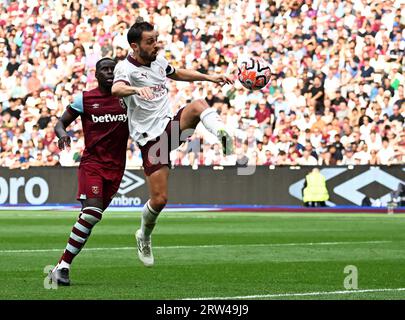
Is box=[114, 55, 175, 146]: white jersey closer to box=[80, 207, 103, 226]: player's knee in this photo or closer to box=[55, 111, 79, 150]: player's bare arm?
box=[55, 111, 79, 150]: player's bare arm

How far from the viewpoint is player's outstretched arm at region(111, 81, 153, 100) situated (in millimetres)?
10820

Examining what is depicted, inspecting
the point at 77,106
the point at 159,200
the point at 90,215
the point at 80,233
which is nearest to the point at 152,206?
the point at 159,200

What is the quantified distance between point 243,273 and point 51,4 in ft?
91.5

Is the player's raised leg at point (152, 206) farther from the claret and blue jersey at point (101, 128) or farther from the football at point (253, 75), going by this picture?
the football at point (253, 75)

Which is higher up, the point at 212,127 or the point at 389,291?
the point at 212,127

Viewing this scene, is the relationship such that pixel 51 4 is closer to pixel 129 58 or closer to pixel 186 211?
pixel 186 211

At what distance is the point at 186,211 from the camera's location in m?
29.0
